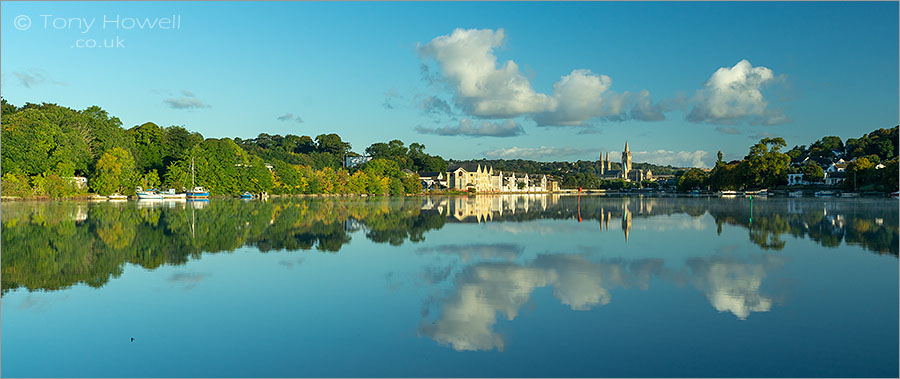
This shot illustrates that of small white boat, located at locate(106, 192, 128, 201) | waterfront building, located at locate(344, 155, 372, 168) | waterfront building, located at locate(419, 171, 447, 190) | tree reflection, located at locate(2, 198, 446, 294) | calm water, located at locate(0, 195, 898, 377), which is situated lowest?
calm water, located at locate(0, 195, 898, 377)

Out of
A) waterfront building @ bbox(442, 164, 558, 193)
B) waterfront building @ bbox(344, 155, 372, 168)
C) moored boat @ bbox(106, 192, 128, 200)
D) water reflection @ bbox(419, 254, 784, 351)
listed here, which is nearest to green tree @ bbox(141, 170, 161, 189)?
moored boat @ bbox(106, 192, 128, 200)

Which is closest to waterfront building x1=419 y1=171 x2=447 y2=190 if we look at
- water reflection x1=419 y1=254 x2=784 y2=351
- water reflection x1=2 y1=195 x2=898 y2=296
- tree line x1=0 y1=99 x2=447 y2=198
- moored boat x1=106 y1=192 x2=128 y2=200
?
tree line x1=0 y1=99 x2=447 y2=198

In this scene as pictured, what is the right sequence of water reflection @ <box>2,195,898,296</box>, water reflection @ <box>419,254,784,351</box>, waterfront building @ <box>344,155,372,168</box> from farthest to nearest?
waterfront building @ <box>344,155,372,168</box> → water reflection @ <box>2,195,898,296</box> → water reflection @ <box>419,254,784,351</box>

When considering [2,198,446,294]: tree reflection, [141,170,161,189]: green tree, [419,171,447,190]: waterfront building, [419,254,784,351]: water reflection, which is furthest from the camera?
[419,171,447,190]: waterfront building

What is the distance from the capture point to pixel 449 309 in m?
7.87

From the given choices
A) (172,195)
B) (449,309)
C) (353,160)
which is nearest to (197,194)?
(172,195)

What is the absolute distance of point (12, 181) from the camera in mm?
46125

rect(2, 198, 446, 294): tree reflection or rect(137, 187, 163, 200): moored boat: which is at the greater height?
rect(137, 187, 163, 200): moored boat

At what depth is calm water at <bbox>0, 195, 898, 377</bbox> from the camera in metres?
5.71

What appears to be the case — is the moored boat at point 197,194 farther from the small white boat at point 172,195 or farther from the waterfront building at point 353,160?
the waterfront building at point 353,160

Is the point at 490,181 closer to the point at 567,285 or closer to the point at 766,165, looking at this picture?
the point at 766,165

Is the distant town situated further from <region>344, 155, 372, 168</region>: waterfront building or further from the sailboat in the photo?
<region>344, 155, 372, 168</region>: waterfront building

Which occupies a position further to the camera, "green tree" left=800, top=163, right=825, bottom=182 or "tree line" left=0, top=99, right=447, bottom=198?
"green tree" left=800, top=163, right=825, bottom=182

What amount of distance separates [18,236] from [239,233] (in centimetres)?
597
